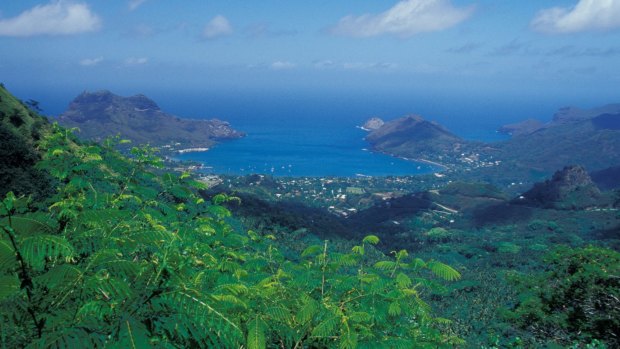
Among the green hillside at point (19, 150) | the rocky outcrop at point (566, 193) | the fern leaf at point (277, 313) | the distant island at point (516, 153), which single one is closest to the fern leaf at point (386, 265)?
the fern leaf at point (277, 313)

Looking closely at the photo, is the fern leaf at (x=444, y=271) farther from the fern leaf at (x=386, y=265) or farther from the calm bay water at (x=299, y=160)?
the calm bay water at (x=299, y=160)

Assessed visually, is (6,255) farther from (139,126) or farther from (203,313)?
(139,126)

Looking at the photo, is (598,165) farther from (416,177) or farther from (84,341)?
(84,341)

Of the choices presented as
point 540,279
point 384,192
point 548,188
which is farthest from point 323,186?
point 540,279

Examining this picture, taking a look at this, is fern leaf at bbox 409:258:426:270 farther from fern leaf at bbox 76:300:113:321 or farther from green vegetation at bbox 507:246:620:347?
green vegetation at bbox 507:246:620:347

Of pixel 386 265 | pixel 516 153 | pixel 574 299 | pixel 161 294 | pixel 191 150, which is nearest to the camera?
pixel 161 294

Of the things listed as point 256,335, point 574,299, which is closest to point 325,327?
point 256,335
